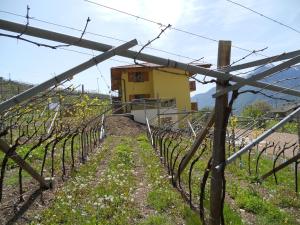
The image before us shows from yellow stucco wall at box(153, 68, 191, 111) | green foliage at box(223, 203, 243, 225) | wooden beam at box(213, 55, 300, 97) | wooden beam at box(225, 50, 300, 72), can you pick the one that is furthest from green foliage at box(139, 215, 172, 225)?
yellow stucco wall at box(153, 68, 191, 111)

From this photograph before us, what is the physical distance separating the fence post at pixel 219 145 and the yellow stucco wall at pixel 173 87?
38.0m

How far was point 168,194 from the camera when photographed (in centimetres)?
824

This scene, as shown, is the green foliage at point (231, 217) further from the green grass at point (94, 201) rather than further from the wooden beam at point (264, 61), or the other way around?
the wooden beam at point (264, 61)

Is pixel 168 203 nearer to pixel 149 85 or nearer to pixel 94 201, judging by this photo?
pixel 94 201

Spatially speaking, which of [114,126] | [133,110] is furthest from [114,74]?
[114,126]

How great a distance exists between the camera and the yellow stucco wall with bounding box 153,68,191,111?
4391 cm

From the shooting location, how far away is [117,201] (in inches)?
301

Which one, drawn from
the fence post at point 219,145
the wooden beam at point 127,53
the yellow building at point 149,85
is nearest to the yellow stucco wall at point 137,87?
the yellow building at point 149,85

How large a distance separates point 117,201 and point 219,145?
9.77ft

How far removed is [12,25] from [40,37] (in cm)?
34

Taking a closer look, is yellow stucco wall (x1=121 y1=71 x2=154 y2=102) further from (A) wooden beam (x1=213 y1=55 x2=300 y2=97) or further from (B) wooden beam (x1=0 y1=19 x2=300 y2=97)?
(A) wooden beam (x1=213 y1=55 x2=300 y2=97)

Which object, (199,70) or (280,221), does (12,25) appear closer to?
(199,70)

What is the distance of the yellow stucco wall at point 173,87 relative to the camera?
4391 cm

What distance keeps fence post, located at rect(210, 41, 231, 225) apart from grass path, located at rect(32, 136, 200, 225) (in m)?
1.06
